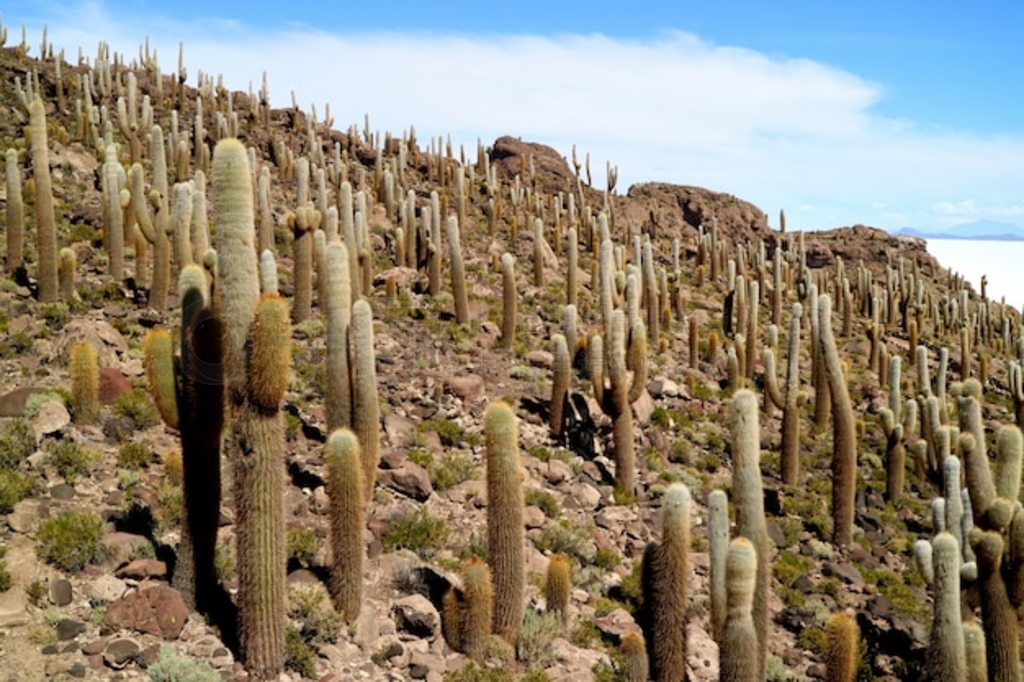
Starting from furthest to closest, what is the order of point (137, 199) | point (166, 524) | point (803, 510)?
point (137, 199) → point (803, 510) → point (166, 524)

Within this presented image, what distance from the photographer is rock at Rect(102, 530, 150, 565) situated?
7973 millimetres

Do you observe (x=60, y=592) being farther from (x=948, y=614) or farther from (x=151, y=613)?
(x=948, y=614)

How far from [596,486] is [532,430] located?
1.80 metres

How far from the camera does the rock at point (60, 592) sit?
7.25m

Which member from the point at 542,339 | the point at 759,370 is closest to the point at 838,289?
the point at 759,370

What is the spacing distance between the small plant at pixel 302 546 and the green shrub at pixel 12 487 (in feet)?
9.44

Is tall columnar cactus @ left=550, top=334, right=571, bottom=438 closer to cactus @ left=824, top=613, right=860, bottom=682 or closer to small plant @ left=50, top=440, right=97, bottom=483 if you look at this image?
cactus @ left=824, top=613, right=860, bottom=682

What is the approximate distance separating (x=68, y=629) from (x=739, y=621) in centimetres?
629

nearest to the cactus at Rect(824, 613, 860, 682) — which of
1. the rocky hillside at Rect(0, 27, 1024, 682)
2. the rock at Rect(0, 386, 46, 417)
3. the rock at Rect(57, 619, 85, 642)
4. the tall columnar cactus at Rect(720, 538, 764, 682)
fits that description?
the rocky hillside at Rect(0, 27, 1024, 682)

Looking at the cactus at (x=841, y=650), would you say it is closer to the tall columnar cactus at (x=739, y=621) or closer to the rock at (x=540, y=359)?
the tall columnar cactus at (x=739, y=621)

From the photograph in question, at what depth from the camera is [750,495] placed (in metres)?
9.12

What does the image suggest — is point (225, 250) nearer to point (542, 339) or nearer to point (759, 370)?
point (542, 339)

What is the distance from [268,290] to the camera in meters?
11.1

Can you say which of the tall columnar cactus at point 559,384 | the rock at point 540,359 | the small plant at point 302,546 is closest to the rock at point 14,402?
the small plant at point 302,546
